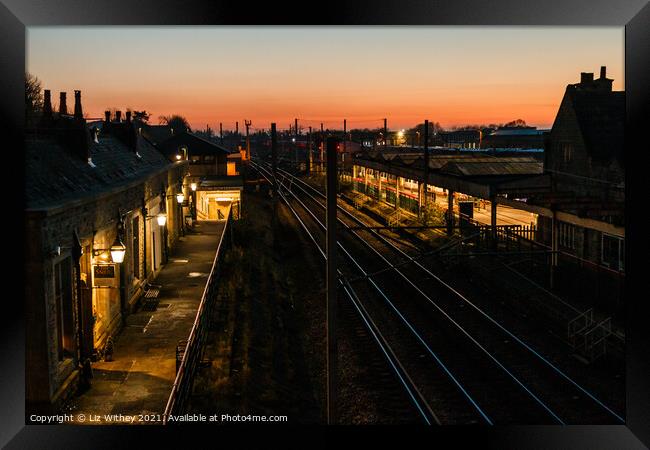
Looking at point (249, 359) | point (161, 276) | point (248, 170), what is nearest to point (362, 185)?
point (248, 170)

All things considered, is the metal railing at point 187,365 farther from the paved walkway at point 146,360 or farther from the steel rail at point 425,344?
the steel rail at point 425,344

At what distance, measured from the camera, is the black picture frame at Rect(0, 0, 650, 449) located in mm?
6977

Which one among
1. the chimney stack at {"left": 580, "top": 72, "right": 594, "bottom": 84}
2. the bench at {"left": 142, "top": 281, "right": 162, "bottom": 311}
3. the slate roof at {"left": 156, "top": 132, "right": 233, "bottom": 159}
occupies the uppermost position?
the chimney stack at {"left": 580, "top": 72, "right": 594, "bottom": 84}

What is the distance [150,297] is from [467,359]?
314 inches

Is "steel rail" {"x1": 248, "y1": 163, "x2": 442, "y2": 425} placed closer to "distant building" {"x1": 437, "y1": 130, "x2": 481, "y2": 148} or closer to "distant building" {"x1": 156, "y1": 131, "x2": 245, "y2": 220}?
"distant building" {"x1": 156, "y1": 131, "x2": 245, "y2": 220}

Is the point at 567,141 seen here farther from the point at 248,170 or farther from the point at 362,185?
the point at 248,170

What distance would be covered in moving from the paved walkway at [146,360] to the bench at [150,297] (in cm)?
17

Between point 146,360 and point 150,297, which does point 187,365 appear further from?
point 150,297

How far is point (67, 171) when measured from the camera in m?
13.2

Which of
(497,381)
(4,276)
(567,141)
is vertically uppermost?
(567,141)

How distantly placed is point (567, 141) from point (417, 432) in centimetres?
2361

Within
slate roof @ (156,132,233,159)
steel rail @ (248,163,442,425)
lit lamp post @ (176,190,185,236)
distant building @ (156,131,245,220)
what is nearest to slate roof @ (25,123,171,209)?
lit lamp post @ (176,190,185,236)

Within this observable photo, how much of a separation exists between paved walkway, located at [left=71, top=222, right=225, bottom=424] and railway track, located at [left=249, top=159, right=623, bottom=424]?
4.44 m

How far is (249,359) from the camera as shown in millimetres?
14062
